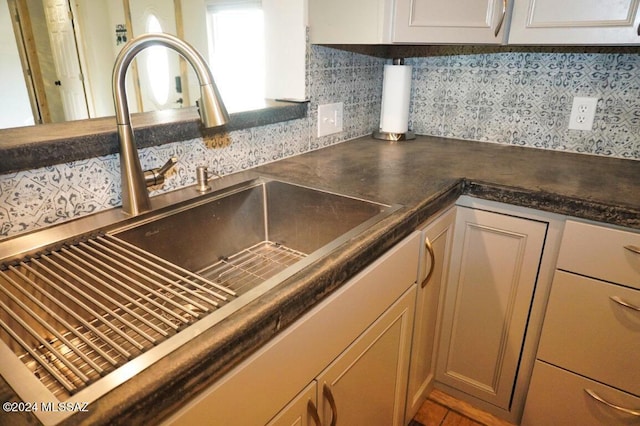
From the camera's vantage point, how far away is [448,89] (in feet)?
5.69

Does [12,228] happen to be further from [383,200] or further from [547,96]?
[547,96]

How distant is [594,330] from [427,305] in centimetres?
44

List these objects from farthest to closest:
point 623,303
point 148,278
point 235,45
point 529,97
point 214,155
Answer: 1. point 235,45
2. point 529,97
3. point 214,155
4. point 623,303
5. point 148,278

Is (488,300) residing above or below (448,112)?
below

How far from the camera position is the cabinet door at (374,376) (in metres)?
0.81

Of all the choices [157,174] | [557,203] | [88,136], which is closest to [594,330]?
[557,203]

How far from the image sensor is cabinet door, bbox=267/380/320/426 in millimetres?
685

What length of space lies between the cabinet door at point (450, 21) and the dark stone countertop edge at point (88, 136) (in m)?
0.51

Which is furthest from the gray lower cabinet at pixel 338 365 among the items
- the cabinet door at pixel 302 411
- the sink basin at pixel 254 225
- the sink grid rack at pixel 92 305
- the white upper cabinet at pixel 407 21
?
the white upper cabinet at pixel 407 21

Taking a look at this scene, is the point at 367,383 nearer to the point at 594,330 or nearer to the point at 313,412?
the point at 313,412

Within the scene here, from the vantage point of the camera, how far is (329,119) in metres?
1.57

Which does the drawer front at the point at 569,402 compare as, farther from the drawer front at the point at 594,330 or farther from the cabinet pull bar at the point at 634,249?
the cabinet pull bar at the point at 634,249

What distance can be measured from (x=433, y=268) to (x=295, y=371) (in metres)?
0.60

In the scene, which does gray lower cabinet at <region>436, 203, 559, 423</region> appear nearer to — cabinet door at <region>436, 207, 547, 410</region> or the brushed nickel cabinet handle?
cabinet door at <region>436, 207, 547, 410</region>
